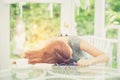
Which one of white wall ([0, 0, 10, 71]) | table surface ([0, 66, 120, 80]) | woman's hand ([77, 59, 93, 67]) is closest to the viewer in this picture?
table surface ([0, 66, 120, 80])

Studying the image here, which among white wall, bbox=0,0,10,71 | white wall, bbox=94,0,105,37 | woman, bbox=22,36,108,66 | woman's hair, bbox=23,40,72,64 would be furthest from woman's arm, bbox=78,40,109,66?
white wall, bbox=0,0,10,71

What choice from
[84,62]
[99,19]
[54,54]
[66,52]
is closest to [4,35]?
[54,54]

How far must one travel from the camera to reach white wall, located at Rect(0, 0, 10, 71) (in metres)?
2.46

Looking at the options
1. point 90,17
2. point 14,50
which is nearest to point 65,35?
point 90,17

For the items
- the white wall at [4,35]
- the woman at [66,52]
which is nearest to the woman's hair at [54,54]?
the woman at [66,52]

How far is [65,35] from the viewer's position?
2.44m

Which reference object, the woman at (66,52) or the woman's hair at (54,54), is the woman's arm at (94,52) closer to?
the woman at (66,52)

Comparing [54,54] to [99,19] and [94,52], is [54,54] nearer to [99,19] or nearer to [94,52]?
[94,52]

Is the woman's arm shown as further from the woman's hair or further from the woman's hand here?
the woman's hair

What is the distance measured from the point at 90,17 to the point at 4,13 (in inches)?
35.2

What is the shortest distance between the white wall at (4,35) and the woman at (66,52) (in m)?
0.29

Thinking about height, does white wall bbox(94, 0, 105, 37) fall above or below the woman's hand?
above

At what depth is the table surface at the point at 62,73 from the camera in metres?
1.78

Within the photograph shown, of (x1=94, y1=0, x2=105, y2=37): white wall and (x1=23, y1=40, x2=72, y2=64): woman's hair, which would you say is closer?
(x1=23, y1=40, x2=72, y2=64): woman's hair
